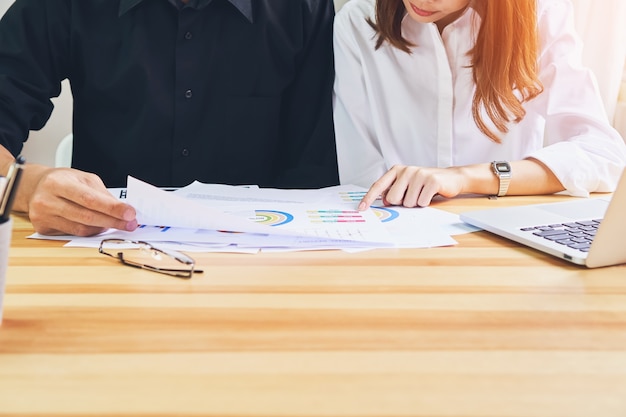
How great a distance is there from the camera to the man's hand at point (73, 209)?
908 millimetres

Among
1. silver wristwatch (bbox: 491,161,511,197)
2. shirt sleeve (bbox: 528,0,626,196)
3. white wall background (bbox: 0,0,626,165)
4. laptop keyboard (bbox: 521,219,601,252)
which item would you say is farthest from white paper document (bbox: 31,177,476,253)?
white wall background (bbox: 0,0,626,165)

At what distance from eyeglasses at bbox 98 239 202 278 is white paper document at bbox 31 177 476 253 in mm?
33

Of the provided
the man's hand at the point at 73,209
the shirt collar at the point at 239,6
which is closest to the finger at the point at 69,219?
the man's hand at the point at 73,209

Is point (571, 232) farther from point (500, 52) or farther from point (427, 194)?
point (500, 52)

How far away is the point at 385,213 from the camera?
1.12m

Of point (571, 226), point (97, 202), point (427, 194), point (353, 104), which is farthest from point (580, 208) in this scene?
point (97, 202)

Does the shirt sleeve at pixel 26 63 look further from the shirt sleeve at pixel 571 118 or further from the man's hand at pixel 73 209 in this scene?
the shirt sleeve at pixel 571 118

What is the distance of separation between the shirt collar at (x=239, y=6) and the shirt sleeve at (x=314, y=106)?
6.1 inches

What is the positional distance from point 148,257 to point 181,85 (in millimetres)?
772

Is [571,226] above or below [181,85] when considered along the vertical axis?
below

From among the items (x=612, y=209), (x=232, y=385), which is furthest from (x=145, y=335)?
(x=612, y=209)

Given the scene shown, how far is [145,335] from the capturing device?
61 cm

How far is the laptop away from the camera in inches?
32.0

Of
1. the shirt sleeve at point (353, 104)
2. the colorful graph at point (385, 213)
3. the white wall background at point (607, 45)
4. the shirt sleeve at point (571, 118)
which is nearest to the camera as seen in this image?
the colorful graph at point (385, 213)
